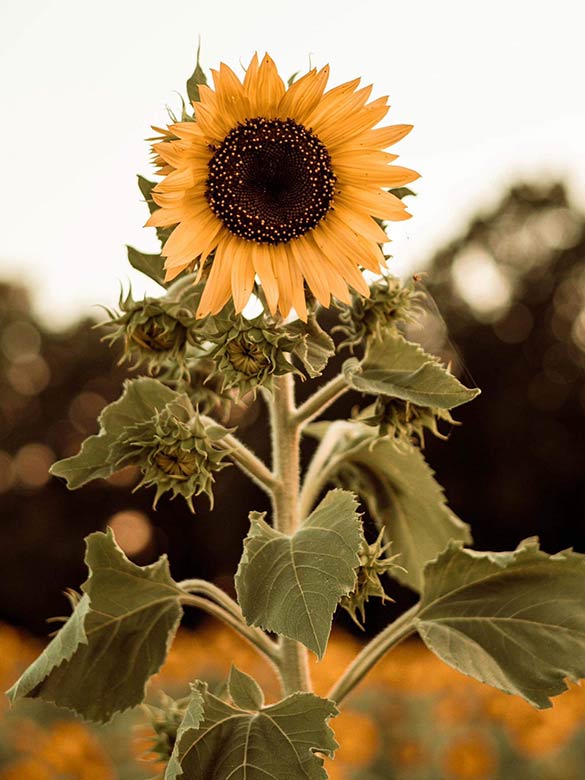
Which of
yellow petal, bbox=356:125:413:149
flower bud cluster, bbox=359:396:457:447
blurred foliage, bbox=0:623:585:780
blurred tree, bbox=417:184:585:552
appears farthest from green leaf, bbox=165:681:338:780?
blurred tree, bbox=417:184:585:552

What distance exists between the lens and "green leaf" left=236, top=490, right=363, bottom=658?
1.66 m

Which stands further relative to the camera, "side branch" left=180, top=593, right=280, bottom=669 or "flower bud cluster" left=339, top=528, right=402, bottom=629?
"side branch" left=180, top=593, right=280, bottom=669

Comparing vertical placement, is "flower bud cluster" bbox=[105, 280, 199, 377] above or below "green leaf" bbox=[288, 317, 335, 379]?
below

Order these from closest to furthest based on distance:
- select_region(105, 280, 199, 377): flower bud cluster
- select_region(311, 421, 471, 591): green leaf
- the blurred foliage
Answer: select_region(105, 280, 199, 377): flower bud cluster → select_region(311, 421, 471, 591): green leaf → the blurred foliage

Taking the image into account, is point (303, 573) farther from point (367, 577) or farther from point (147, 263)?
point (147, 263)

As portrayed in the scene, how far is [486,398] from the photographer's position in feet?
42.9

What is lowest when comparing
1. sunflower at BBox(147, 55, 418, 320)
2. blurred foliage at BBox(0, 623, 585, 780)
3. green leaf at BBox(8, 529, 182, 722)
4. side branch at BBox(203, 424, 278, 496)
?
blurred foliage at BBox(0, 623, 585, 780)

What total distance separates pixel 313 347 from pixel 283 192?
32 centimetres

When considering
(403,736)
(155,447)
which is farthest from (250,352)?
(403,736)

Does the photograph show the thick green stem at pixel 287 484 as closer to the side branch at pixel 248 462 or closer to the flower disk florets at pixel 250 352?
the side branch at pixel 248 462

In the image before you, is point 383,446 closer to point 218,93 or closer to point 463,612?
point 463,612

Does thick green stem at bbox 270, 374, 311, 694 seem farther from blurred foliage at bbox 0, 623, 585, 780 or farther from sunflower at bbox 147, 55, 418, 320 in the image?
blurred foliage at bbox 0, 623, 585, 780

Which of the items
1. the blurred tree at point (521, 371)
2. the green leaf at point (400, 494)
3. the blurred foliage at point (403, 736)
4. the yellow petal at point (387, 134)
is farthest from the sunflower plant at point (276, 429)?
the blurred tree at point (521, 371)

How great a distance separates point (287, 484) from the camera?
7.07ft
